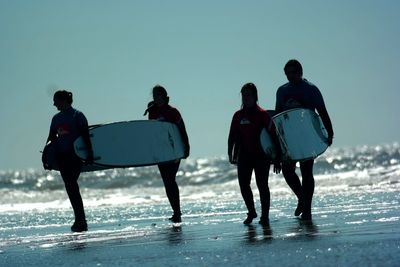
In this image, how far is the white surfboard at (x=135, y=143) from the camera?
1184cm

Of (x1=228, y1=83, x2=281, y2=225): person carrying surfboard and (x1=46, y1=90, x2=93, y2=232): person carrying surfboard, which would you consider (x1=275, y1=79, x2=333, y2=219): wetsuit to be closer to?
(x1=228, y1=83, x2=281, y2=225): person carrying surfboard

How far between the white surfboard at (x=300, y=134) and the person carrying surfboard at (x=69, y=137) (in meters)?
2.36

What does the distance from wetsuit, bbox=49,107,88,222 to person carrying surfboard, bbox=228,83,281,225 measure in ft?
6.29

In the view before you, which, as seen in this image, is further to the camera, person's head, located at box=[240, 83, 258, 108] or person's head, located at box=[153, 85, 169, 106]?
person's head, located at box=[153, 85, 169, 106]

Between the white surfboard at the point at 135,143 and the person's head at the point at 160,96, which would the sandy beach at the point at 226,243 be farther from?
the person's head at the point at 160,96

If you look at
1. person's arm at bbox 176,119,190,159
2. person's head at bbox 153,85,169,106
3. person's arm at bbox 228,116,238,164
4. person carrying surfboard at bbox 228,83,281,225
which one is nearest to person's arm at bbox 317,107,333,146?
person carrying surfboard at bbox 228,83,281,225

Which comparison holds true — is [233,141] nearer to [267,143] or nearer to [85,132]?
[267,143]

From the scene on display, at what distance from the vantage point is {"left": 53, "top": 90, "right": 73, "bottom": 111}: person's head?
10697 millimetres

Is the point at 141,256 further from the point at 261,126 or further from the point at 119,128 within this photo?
the point at 119,128

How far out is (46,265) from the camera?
7.02m

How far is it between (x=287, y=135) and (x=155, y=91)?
183 centimetres

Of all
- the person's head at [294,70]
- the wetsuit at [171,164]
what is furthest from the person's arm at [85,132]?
the person's head at [294,70]

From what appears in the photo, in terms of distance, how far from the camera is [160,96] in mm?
11633

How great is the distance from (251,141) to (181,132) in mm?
1967
